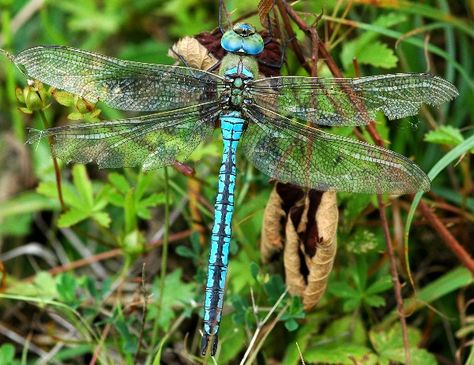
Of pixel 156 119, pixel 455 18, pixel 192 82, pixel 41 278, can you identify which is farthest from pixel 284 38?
pixel 41 278

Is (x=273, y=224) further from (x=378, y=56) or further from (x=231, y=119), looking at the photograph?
(x=378, y=56)

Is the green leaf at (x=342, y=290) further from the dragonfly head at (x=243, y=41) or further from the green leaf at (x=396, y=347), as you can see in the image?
the dragonfly head at (x=243, y=41)

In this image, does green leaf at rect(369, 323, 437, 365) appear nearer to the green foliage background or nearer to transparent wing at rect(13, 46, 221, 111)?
the green foliage background

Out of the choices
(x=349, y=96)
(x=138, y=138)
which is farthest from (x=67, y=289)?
(x=349, y=96)

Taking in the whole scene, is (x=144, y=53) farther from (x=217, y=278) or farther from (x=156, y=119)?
(x=217, y=278)

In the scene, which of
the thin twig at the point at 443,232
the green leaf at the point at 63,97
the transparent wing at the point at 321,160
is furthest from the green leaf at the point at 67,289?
the thin twig at the point at 443,232

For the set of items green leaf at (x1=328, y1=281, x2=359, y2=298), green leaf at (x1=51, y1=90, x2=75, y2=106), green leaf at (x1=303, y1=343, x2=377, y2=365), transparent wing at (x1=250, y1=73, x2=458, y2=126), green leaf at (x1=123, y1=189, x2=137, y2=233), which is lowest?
green leaf at (x1=303, y1=343, x2=377, y2=365)

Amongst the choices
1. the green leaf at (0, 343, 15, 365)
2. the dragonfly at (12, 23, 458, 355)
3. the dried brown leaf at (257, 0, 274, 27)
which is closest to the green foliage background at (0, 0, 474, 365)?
the green leaf at (0, 343, 15, 365)
